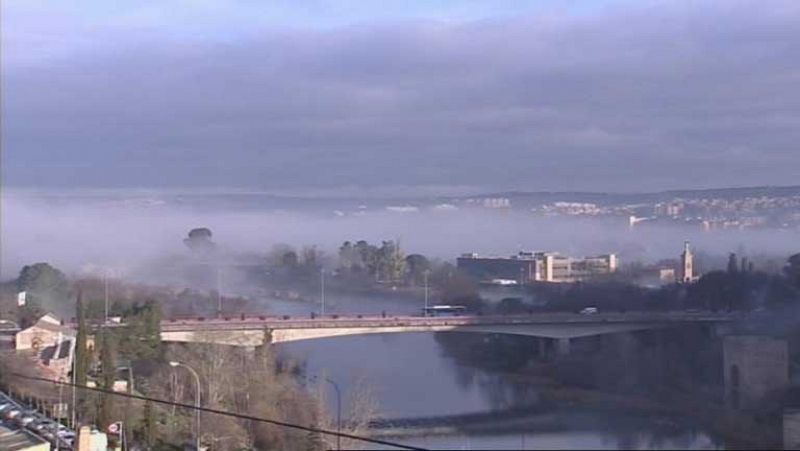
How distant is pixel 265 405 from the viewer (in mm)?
5504

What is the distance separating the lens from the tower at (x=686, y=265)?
4844 millimetres

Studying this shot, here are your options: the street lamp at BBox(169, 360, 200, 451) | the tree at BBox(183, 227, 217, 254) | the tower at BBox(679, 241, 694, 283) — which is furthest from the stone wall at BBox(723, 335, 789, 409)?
the tree at BBox(183, 227, 217, 254)

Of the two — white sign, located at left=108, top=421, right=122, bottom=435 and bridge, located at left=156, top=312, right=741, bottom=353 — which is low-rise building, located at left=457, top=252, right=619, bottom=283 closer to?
bridge, located at left=156, top=312, right=741, bottom=353

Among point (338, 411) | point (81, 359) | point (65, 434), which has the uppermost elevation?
point (338, 411)

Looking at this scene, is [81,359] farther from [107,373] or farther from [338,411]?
[338,411]

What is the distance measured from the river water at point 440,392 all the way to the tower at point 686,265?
109 centimetres

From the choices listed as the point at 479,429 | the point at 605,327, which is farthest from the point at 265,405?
the point at 479,429

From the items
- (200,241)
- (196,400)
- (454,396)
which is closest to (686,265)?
(454,396)

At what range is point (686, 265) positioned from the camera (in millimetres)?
4969

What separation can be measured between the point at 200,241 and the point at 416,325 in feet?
17.8

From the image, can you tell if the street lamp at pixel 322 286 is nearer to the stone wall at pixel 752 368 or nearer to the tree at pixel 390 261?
the tree at pixel 390 261

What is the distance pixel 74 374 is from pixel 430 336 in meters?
4.18

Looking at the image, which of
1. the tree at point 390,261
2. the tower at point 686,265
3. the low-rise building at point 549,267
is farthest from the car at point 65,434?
the tower at point 686,265

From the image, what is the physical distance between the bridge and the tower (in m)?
0.33
